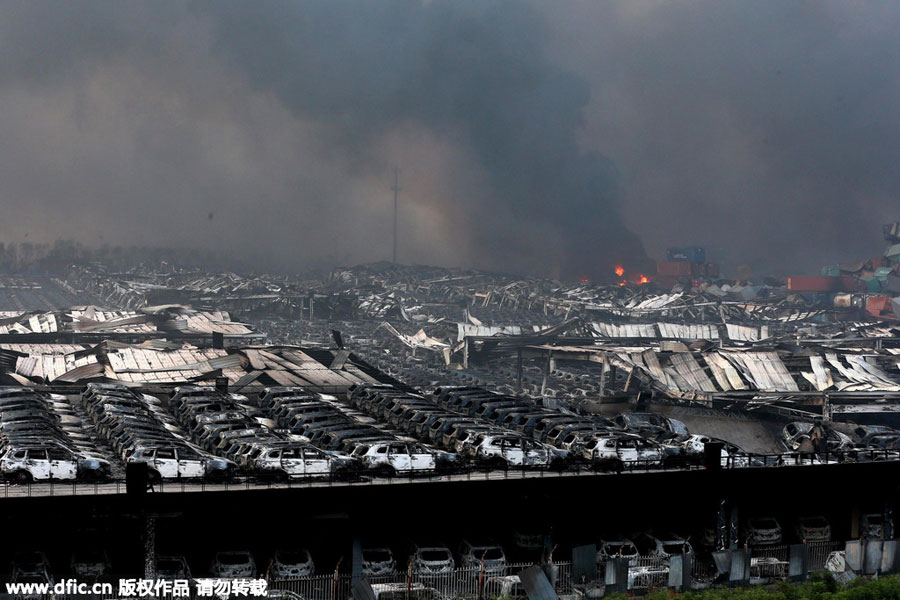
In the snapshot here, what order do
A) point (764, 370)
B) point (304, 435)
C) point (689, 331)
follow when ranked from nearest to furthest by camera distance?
point (304, 435), point (764, 370), point (689, 331)

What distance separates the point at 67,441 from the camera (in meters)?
32.1

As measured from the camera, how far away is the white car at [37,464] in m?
27.0

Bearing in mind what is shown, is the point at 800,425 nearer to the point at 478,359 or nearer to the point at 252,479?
the point at 252,479

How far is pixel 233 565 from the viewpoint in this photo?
26.0m

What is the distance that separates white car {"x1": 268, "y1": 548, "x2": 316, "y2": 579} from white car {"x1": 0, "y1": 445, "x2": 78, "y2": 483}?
640 cm

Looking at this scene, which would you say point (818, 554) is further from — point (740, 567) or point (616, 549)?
point (616, 549)

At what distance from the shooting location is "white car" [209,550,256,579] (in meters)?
25.7

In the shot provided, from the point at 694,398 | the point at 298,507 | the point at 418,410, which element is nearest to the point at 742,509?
the point at 418,410

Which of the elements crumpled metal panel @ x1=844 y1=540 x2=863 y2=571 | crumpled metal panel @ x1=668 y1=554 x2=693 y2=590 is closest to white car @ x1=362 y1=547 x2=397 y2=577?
crumpled metal panel @ x1=668 y1=554 x2=693 y2=590

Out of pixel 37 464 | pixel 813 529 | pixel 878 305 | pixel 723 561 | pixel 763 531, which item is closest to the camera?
pixel 723 561

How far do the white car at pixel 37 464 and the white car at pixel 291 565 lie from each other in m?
6.40

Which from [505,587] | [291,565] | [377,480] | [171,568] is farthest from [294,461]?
[505,587]

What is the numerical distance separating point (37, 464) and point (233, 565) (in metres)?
6.50

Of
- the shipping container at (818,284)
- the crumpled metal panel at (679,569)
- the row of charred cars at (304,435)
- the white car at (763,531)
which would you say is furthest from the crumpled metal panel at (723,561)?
the shipping container at (818,284)
